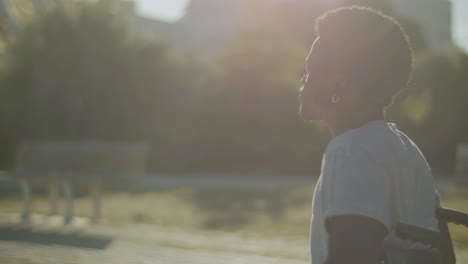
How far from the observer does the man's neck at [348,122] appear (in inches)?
66.9

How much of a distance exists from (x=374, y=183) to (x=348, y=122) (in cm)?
24

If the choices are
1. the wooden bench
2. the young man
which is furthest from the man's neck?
the wooden bench

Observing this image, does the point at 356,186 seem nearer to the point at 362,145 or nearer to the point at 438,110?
the point at 362,145

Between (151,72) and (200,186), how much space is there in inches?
253

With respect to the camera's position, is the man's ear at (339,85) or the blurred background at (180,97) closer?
the man's ear at (339,85)

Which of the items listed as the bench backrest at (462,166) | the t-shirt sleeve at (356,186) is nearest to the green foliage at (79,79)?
the bench backrest at (462,166)

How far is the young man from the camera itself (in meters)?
1.47

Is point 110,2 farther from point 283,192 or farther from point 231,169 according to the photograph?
point 283,192

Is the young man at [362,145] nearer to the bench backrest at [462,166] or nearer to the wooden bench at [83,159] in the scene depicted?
the wooden bench at [83,159]

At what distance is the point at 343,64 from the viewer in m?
1.64

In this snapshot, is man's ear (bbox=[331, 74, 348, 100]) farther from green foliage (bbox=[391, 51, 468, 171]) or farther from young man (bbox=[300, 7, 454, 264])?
green foliage (bbox=[391, 51, 468, 171])

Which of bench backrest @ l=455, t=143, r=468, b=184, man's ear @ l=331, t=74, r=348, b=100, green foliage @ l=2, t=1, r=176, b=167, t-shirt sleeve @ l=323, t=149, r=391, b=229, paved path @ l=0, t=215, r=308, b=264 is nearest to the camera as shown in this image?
t-shirt sleeve @ l=323, t=149, r=391, b=229

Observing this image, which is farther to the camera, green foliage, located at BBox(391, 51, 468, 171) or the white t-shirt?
green foliage, located at BBox(391, 51, 468, 171)

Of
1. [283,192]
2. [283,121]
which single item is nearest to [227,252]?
[283,192]
